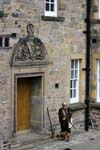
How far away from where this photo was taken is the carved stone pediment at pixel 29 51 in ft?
53.5

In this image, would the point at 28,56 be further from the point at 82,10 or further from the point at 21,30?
the point at 82,10

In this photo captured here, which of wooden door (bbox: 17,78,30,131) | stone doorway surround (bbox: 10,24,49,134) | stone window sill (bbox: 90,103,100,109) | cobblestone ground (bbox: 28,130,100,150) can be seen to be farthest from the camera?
stone window sill (bbox: 90,103,100,109)

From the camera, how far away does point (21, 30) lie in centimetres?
1644

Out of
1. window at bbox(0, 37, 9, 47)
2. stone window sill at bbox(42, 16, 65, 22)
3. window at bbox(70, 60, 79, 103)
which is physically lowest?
window at bbox(70, 60, 79, 103)

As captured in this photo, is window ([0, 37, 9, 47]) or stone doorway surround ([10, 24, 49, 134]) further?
stone doorway surround ([10, 24, 49, 134])

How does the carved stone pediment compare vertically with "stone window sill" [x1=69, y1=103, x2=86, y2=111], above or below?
above

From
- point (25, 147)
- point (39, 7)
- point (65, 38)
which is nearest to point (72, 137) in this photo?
point (25, 147)

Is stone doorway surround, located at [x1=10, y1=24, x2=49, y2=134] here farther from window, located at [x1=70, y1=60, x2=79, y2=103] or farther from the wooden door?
window, located at [x1=70, y1=60, x2=79, y2=103]

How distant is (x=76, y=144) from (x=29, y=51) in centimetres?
398

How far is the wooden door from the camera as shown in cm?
1773

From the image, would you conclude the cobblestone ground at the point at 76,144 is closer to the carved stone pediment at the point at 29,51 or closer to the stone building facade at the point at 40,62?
the stone building facade at the point at 40,62

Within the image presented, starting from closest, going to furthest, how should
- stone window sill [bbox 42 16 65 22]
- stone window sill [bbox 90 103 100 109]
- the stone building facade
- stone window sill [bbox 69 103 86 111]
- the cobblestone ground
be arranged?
the stone building facade → the cobblestone ground → stone window sill [bbox 42 16 65 22] → stone window sill [bbox 69 103 86 111] → stone window sill [bbox 90 103 100 109]

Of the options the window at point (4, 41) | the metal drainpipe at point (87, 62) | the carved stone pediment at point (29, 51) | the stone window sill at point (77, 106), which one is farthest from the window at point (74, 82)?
the window at point (4, 41)

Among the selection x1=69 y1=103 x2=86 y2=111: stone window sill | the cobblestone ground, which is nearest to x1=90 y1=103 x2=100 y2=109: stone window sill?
x1=69 y1=103 x2=86 y2=111: stone window sill
